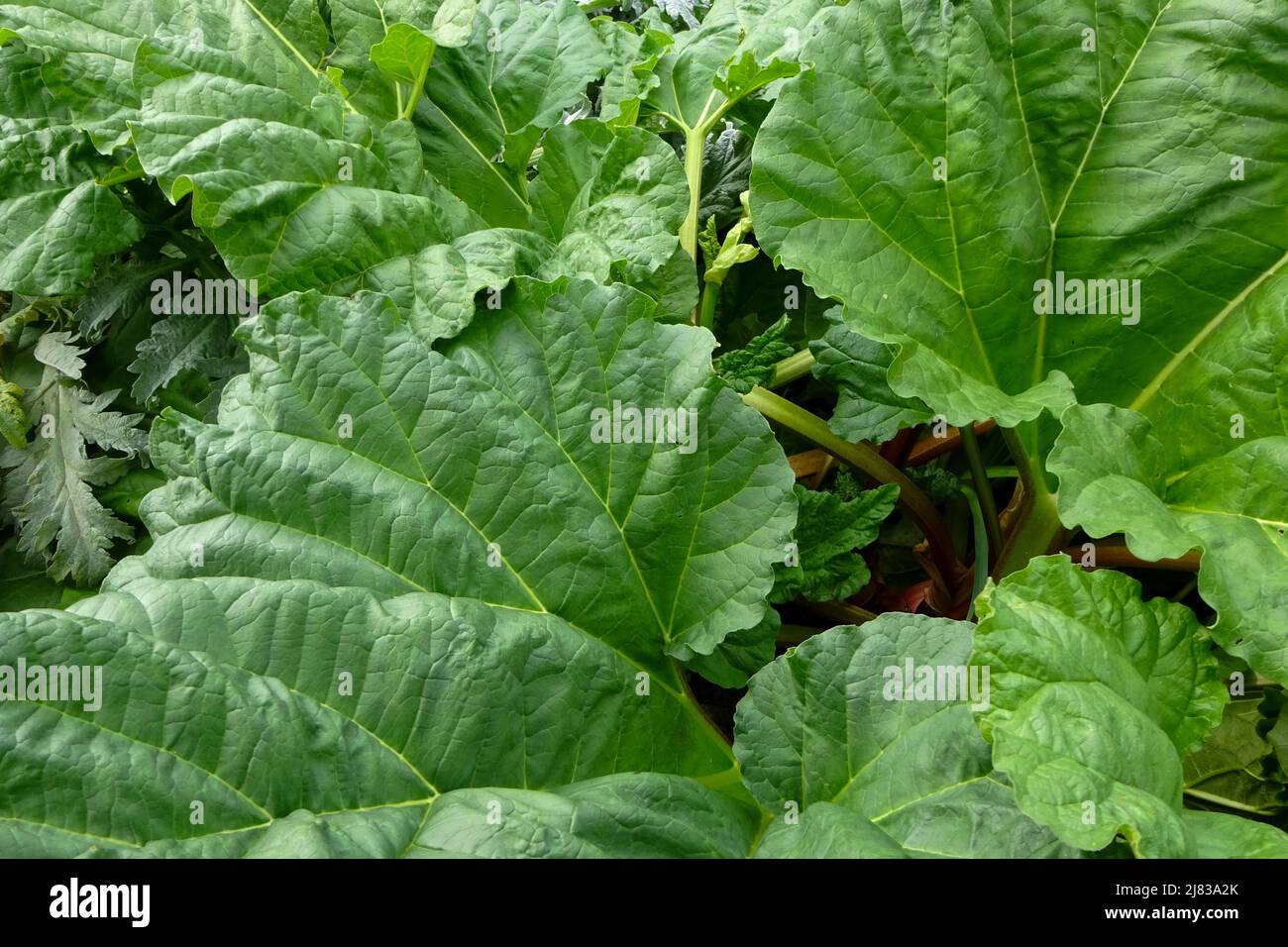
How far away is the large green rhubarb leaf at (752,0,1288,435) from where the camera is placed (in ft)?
4.13

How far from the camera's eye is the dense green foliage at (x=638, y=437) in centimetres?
96

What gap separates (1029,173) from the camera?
135 cm

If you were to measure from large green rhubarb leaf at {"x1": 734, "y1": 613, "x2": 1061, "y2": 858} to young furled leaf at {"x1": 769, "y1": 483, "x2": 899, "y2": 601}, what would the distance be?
0.24m

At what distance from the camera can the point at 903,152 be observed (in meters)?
1.30

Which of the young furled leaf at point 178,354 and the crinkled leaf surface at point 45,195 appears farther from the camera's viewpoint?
the young furled leaf at point 178,354

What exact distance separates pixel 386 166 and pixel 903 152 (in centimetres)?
67

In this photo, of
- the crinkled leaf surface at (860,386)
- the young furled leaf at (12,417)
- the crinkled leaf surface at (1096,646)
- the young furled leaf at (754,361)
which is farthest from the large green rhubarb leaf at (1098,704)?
the young furled leaf at (12,417)

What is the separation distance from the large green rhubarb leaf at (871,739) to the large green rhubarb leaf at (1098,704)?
9 centimetres

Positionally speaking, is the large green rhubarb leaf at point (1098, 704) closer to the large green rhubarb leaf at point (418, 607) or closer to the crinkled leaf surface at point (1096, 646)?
the crinkled leaf surface at point (1096, 646)

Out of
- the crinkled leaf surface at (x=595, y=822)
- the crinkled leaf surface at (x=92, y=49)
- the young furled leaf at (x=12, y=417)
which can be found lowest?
the crinkled leaf surface at (x=595, y=822)

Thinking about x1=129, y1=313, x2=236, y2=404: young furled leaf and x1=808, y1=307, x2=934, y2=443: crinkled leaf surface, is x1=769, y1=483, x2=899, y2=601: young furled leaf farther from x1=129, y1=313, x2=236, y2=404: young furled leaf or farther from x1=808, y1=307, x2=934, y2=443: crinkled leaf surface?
x1=129, y1=313, x2=236, y2=404: young furled leaf

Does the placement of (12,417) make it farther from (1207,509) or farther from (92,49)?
(1207,509)

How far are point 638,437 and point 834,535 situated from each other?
0.31 meters
